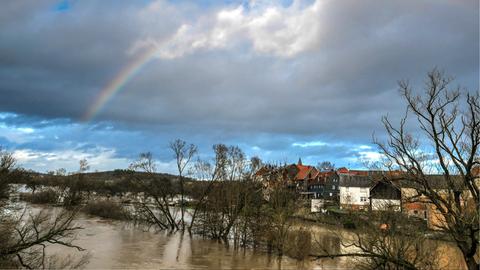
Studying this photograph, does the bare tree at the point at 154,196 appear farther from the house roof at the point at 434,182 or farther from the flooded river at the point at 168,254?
the house roof at the point at 434,182

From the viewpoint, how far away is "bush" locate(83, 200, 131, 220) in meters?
59.9

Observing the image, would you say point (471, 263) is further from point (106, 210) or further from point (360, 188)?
point (360, 188)

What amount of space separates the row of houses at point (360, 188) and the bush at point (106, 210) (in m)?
26.4

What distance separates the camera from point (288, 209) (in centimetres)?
3159

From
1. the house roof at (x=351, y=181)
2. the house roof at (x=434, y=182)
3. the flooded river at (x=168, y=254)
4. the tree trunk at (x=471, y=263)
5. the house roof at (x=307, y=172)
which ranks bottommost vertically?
the flooded river at (x=168, y=254)

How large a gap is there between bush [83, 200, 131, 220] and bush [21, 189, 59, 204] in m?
13.7

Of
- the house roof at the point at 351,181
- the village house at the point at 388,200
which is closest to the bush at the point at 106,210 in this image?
the house roof at the point at 351,181

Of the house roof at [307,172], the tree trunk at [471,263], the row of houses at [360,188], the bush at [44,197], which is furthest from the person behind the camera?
the house roof at [307,172]

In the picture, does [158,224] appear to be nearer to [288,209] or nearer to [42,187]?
[288,209]

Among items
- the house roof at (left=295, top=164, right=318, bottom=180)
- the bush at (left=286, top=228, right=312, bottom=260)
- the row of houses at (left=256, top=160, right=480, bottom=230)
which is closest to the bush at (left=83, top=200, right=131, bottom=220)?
the row of houses at (left=256, top=160, right=480, bottom=230)

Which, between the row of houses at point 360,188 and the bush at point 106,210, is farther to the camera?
the bush at point 106,210

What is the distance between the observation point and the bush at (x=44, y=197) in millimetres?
76375

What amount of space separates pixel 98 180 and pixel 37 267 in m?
80.1

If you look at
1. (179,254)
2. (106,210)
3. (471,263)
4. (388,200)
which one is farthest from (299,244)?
(106,210)
